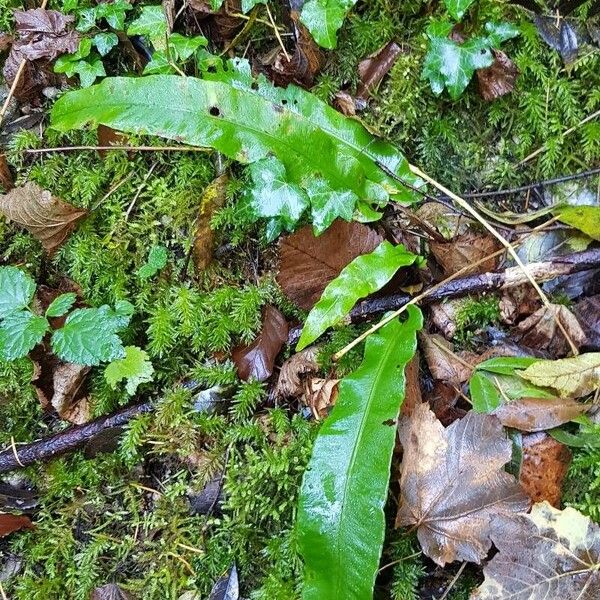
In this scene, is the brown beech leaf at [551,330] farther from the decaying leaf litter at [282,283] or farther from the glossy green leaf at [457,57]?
the glossy green leaf at [457,57]

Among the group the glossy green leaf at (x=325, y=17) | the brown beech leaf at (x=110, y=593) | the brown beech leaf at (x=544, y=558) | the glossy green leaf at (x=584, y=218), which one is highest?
the glossy green leaf at (x=325, y=17)

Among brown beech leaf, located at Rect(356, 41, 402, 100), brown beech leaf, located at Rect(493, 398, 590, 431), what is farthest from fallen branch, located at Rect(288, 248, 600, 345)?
brown beech leaf, located at Rect(356, 41, 402, 100)

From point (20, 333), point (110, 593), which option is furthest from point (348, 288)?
point (110, 593)

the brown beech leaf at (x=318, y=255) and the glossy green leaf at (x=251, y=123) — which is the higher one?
the glossy green leaf at (x=251, y=123)

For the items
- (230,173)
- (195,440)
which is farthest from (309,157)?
(195,440)

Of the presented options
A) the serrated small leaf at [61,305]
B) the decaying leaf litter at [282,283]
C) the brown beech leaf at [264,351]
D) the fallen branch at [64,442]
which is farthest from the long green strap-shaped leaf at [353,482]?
the serrated small leaf at [61,305]

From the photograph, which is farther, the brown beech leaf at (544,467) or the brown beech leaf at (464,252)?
the brown beech leaf at (464,252)

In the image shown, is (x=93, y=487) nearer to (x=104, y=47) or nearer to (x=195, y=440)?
(x=195, y=440)

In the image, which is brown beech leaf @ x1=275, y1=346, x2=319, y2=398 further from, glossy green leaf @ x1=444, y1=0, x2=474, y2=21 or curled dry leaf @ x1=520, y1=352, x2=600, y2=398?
glossy green leaf @ x1=444, y1=0, x2=474, y2=21
